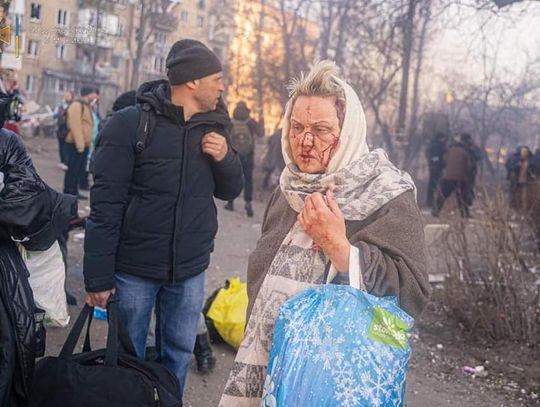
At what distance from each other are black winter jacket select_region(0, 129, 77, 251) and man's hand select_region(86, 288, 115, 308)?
1.24 ft

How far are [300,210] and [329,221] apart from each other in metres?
0.21

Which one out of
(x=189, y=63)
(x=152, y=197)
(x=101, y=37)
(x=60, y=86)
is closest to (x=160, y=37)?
(x=101, y=37)

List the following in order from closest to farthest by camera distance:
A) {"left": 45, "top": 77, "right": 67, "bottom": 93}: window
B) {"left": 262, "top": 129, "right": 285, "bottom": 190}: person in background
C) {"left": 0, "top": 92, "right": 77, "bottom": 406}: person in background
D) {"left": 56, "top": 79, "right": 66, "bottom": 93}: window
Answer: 1. {"left": 0, "top": 92, "right": 77, "bottom": 406}: person in background
2. {"left": 262, "top": 129, "right": 285, "bottom": 190}: person in background
3. {"left": 45, "top": 77, "right": 67, "bottom": 93}: window
4. {"left": 56, "top": 79, "right": 66, "bottom": 93}: window

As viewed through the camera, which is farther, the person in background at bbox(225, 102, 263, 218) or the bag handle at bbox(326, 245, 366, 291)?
the person in background at bbox(225, 102, 263, 218)

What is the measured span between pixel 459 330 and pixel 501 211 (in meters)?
1.12

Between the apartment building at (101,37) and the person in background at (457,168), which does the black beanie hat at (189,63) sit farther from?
the person in background at (457,168)

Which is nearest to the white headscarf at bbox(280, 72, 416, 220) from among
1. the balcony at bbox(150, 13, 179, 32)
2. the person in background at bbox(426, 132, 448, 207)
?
the balcony at bbox(150, 13, 179, 32)

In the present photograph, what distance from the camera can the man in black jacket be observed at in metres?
2.78

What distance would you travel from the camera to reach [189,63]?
9.62 feet

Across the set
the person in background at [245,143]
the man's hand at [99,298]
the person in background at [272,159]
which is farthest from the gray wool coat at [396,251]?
the person in background at [272,159]

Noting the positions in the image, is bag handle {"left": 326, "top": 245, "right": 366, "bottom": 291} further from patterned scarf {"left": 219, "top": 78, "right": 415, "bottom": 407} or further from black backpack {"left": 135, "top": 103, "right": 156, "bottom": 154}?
black backpack {"left": 135, "top": 103, "right": 156, "bottom": 154}

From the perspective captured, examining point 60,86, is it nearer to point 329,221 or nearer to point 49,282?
point 49,282

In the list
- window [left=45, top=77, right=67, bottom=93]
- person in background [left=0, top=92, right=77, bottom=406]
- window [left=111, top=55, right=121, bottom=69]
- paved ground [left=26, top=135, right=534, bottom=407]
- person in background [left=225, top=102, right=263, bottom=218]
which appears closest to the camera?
person in background [left=0, top=92, right=77, bottom=406]

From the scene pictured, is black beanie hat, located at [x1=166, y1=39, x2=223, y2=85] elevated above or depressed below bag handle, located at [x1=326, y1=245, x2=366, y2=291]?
above
